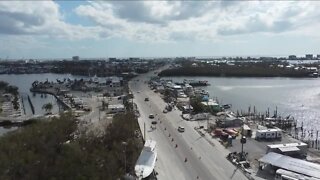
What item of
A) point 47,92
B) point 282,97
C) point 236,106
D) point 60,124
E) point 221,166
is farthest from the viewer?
point 47,92

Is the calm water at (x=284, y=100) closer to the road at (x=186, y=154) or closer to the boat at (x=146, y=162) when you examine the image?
the road at (x=186, y=154)

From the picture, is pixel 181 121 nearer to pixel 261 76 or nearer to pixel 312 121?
pixel 312 121

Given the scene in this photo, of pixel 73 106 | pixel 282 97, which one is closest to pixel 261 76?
pixel 282 97

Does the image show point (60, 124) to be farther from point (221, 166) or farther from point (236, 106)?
point (236, 106)

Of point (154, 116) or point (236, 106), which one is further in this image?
point (236, 106)

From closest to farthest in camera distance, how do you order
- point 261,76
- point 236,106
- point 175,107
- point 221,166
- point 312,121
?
point 221,166 < point 312,121 < point 175,107 < point 236,106 < point 261,76

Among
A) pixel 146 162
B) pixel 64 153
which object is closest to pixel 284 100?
pixel 146 162

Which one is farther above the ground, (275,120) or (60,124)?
(60,124)

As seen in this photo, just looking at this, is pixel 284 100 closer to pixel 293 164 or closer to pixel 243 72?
pixel 293 164
